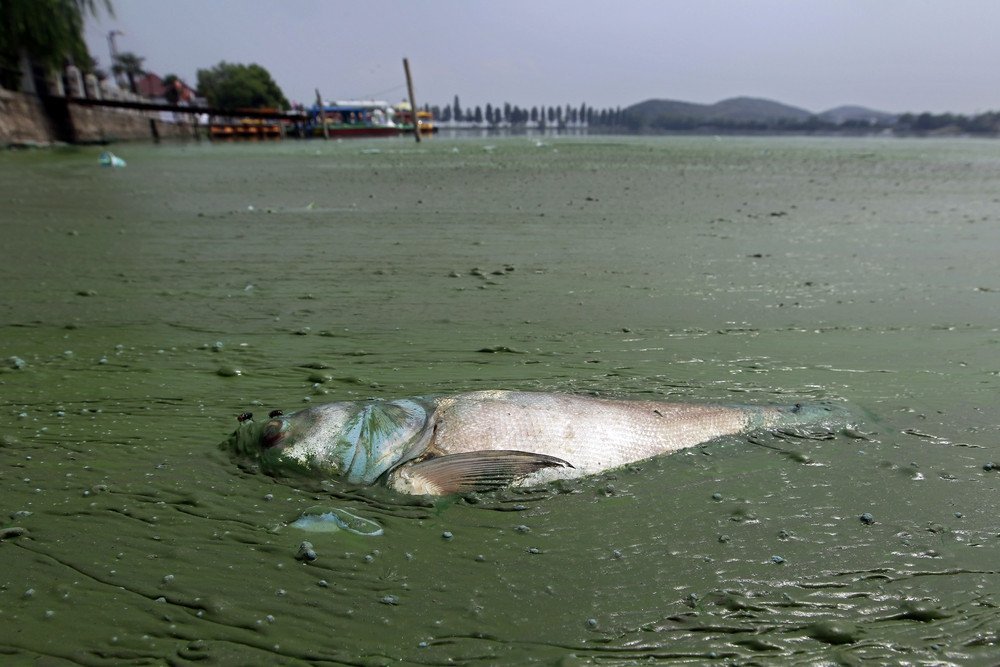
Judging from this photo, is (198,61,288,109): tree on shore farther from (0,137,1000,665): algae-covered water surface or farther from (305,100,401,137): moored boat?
(0,137,1000,665): algae-covered water surface

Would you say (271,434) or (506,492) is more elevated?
(271,434)

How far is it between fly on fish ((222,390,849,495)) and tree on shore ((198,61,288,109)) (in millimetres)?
72281

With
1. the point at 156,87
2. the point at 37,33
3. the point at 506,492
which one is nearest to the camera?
the point at 506,492

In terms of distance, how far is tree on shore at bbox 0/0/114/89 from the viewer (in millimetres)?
25453

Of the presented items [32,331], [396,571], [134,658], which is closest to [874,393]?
[396,571]

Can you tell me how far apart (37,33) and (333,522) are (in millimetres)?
33320

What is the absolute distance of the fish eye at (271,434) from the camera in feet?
8.14

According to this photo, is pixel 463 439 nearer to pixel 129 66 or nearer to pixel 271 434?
pixel 271 434

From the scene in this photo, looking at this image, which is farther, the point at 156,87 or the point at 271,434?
the point at 156,87

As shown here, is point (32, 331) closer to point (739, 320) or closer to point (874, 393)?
point (739, 320)

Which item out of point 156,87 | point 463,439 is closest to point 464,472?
point 463,439

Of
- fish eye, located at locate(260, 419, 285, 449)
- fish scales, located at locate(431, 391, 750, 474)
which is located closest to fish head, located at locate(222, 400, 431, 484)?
fish eye, located at locate(260, 419, 285, 449)

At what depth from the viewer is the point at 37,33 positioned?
2669 centimetres

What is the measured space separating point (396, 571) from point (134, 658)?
2.24ft
